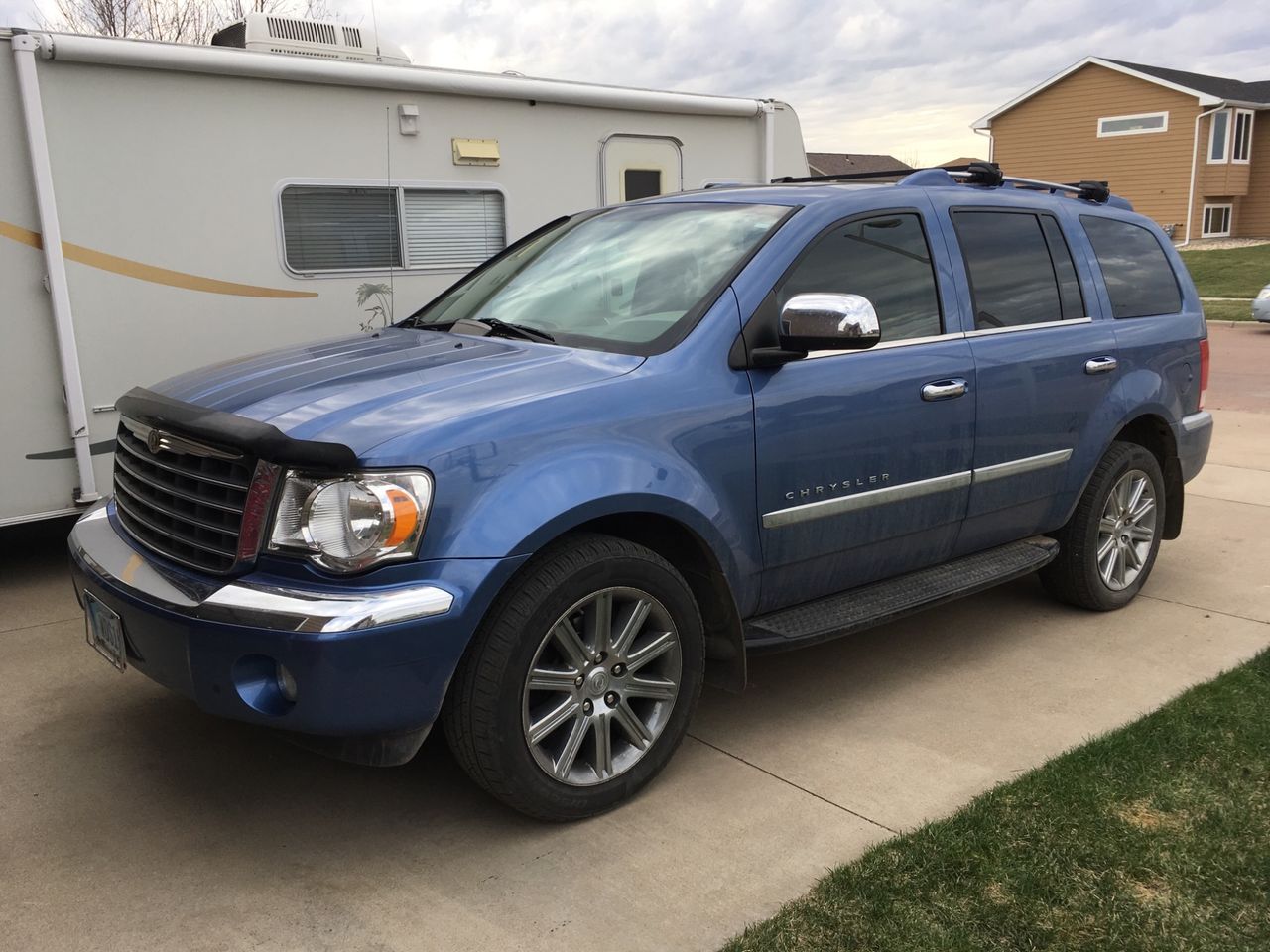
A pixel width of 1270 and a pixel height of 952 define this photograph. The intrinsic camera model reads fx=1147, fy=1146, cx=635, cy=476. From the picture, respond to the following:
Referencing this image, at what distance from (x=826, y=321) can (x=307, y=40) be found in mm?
4259

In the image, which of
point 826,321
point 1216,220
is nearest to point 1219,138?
point 1216,220

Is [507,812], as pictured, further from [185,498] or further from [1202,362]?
[1202,362]

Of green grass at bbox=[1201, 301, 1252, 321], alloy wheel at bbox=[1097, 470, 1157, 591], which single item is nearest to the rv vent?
alloy wheel at bbox=[1097, 470, 1157, 591]

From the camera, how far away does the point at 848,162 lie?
162ft

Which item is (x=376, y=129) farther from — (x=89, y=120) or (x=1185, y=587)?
(x=1185, y=587)

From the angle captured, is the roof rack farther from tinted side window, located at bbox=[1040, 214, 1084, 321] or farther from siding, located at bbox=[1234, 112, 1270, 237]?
siding, located at bbox=[1234, 112, 1270, 237]

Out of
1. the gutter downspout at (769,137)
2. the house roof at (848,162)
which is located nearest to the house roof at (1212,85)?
the house roof at (848,162)

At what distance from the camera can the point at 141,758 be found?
12.6ft

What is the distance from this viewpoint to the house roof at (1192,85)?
34562 mm

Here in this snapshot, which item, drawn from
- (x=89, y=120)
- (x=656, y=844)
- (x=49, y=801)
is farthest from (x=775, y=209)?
(x=89, y=120)

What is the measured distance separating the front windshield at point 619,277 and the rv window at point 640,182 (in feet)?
9.01

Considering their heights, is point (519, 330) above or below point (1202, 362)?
above

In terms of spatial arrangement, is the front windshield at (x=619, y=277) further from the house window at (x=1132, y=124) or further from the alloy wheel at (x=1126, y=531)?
the house window at (x=1132, y=124)

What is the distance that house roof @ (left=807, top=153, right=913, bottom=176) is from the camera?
153 feet
